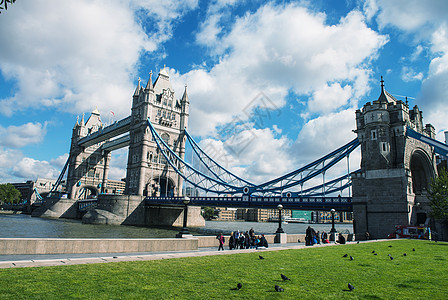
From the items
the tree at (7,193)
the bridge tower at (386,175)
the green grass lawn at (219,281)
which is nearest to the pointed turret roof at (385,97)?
the bridge tower at (386,175)

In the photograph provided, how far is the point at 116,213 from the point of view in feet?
178

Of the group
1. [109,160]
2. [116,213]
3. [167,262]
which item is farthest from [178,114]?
[167,262]

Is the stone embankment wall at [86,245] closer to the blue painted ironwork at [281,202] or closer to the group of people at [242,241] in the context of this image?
the group of people at [242,241]

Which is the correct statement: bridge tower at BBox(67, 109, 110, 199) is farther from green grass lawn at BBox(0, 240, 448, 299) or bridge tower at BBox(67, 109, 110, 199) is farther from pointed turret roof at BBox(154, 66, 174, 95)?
green grass lawn at BBox(0, 240, 448, 299)

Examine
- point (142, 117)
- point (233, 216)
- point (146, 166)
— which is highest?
point (142, 117)

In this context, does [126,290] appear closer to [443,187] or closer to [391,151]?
[443,187]

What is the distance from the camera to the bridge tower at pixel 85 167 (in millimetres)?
90688

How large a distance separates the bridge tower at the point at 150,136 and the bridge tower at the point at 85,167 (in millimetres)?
23629

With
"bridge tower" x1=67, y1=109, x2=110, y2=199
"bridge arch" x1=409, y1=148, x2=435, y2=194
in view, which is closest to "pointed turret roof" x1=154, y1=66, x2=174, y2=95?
"bridge tower" x1=67, y1=109, x2=110, y2=199

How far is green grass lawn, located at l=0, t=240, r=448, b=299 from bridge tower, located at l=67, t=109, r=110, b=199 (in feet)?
276

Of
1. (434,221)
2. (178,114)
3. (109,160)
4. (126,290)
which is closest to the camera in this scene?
(126,290)

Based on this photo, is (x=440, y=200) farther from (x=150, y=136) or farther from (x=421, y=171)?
(x=150, y=136)

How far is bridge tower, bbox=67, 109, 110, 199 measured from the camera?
298 feet

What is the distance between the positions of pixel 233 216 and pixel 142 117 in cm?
10743
